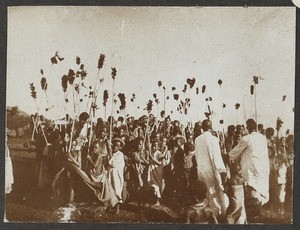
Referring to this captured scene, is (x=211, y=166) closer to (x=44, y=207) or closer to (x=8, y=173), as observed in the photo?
(x=44, y=207)

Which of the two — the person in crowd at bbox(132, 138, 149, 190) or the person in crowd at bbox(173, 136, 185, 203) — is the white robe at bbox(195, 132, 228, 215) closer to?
the person in crowd at bbox(173, 136, 185, 203)

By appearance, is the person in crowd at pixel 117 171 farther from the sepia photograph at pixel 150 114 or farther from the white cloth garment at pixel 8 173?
the white cloth garment at pixel 8 173

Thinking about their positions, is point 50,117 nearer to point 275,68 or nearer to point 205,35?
point 205,35

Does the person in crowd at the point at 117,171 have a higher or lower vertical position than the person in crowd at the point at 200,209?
higher

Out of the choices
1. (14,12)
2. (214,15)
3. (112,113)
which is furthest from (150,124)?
(14,12)

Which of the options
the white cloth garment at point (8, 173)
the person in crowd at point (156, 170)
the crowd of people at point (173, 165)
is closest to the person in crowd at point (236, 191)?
the crowd of people at point (173, 165)

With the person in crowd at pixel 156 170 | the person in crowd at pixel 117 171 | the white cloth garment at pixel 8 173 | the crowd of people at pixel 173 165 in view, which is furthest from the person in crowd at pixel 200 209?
the white cloth garment at pixel 8 173

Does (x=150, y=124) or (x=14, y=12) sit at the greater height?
(x=14, y=12)

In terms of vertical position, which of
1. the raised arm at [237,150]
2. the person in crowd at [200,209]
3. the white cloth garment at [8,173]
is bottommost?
the person in crowd at [200,209]
